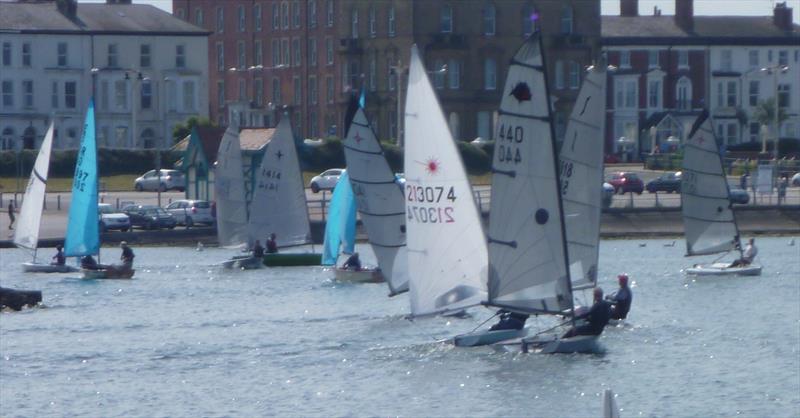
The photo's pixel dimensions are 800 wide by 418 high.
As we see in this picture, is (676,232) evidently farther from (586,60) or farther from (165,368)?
(165,368)

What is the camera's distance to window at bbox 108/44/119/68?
352 feet

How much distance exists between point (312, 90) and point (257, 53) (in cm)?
745

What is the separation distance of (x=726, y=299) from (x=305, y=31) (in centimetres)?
6944

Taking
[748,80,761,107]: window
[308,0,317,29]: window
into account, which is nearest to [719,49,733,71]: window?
[748,80,761,107]: window

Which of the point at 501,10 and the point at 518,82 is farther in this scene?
the point at 501,10

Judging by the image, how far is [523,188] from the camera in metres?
34.5

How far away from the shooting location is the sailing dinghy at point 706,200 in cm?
5844

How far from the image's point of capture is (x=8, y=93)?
104125 millimetres

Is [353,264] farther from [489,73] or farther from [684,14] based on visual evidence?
[684,14]

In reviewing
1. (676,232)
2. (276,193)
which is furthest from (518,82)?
(676,232)

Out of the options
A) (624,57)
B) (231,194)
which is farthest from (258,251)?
(624,57)

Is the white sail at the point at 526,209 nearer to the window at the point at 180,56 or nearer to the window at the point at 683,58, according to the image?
the window at the point at 180,56

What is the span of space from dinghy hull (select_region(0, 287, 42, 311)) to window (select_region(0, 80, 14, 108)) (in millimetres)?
59409

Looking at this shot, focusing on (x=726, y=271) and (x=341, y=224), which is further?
(x=726, y=271)
